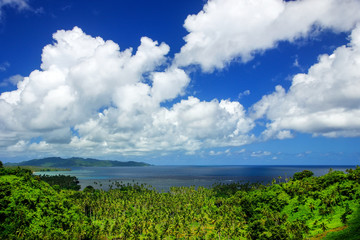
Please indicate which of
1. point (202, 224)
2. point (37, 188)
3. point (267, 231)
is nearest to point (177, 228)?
point (202, 224)

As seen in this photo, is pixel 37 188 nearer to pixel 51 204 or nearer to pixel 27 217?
pixel 51 204

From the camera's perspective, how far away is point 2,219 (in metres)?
Answer: 70.9

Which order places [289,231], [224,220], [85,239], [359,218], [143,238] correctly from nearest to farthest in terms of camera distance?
1. [359,218]
2. [289,231]
3. [85,239]
4. [143,238]
5. [224,220]

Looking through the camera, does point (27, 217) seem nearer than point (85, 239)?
Yes

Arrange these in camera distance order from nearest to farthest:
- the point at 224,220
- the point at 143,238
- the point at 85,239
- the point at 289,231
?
the point at 289,231
the point at 85,239
the point at 143,238
the point at 224,220

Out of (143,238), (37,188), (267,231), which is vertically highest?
(37,188)

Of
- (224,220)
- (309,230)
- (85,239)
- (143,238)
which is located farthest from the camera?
(224,220)

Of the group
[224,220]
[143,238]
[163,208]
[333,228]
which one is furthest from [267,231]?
[163,208]

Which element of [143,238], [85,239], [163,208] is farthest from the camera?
[163,208]

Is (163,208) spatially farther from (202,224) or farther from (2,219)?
(2,219)

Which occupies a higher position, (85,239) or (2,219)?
(2,219)

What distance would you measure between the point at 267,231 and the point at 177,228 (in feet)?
147

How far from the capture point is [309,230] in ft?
267

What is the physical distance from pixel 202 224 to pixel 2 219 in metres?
83.6
